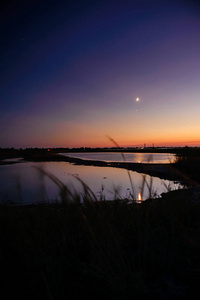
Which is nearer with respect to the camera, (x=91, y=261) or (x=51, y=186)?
(x=91, y=261)

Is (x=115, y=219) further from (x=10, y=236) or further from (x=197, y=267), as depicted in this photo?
(x=10, y=236)

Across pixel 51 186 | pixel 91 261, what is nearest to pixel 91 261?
pixel 91 261

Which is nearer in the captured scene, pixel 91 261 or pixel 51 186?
pixel 91 261

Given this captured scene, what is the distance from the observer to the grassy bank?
1.54 metres

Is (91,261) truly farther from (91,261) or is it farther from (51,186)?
(51,186)

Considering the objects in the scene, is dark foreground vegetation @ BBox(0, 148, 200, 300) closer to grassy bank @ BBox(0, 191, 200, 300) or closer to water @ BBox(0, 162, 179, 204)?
grassy bank @ BBox(0, 191, 200, 300)

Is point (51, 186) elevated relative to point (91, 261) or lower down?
lower down

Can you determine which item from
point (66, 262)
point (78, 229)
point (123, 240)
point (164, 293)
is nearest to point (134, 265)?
point (164, 293)

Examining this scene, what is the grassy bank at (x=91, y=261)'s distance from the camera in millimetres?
1541

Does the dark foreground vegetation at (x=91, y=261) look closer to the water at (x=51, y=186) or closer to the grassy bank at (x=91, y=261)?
the grassy bank at (x=91, y=261)

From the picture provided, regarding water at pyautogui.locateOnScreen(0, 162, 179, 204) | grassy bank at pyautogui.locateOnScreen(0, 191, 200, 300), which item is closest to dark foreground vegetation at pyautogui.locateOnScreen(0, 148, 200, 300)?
grassy bank at pyautogui.locateOnScreen(0, 191, 200, 300)

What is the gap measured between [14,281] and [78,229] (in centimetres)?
96

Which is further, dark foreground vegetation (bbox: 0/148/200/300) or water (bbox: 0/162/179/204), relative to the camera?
water (bbox: 0/162/179/204)

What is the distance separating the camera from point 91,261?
175 cm
